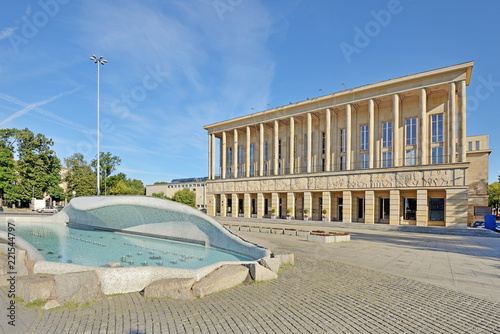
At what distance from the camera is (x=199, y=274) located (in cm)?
766

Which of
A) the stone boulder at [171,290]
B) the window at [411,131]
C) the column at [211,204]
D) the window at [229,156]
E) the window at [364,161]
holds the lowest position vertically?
the column at [211,204]

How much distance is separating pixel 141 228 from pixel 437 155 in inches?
1283

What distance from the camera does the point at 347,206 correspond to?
36156 mm

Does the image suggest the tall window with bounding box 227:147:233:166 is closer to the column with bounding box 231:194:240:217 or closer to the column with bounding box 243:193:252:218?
the column with bounding box 231:194:240:217

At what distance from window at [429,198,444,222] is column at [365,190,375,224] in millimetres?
6055

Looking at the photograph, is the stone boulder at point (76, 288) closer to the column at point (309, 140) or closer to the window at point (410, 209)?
the window at point (410, 209)

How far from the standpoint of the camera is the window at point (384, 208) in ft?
117

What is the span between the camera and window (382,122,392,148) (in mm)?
36844

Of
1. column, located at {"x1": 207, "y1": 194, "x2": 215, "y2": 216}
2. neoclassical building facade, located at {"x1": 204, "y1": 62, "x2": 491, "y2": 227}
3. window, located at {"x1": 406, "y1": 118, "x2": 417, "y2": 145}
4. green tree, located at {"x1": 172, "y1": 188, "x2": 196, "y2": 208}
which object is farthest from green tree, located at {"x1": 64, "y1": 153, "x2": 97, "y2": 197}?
window, located at {"x1": 406, "y1": 118, "x2": 417, "y2": 145}

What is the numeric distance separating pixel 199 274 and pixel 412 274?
7.01 meters

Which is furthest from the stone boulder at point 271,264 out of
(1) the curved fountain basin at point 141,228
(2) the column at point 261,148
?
(2) the column at point 261,148

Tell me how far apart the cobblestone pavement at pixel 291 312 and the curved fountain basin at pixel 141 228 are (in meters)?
0.53

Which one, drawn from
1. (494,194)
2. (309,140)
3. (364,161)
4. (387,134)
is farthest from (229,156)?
(494,194)

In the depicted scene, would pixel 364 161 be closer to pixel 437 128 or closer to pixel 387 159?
pixel 387 159
